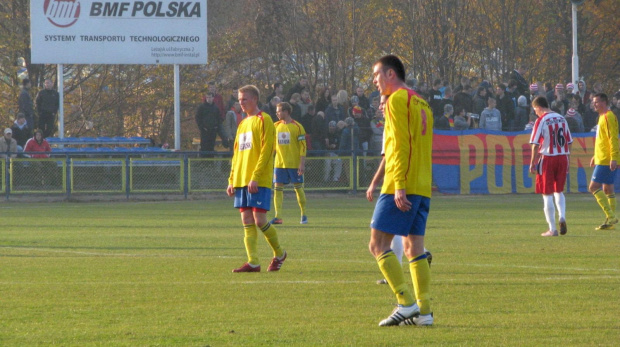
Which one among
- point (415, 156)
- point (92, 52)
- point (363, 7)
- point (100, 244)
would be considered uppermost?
point (363, 7)

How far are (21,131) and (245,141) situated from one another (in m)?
19.6

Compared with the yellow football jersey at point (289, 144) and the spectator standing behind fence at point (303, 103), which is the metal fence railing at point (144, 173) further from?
the yellow football jersey at point (289, 144)

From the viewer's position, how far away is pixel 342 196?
2852 centimetres

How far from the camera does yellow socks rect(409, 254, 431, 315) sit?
7285 millimetres

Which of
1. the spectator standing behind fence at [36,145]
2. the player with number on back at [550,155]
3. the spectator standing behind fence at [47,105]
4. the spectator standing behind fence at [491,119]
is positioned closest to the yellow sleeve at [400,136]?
the player with number on back at [550,155]

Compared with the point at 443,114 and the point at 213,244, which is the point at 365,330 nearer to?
the point at 213,244

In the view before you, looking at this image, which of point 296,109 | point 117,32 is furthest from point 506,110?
point 117,32

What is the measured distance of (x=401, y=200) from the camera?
7.00m

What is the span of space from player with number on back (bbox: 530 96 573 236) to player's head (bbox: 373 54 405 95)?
27.2 ft

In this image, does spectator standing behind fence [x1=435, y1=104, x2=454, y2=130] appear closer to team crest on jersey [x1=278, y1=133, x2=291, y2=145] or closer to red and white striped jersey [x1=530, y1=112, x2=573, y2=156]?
team crest on jersey [x1=278, y1=133, x2=291, y2=145]

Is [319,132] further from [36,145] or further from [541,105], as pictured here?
[541,105]

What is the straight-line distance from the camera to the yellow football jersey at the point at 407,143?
7047 mm

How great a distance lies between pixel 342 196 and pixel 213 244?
569 inches

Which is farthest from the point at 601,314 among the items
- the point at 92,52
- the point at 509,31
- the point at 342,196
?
the point at 509,31
